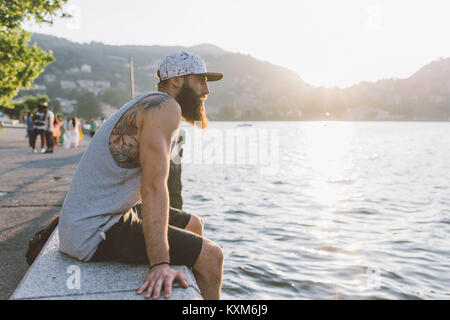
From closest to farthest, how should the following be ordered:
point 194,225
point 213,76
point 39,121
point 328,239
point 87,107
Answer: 1. point 213,76
2. point 194,225
3. point 328,239
4. point 39,121
5. point 87,107

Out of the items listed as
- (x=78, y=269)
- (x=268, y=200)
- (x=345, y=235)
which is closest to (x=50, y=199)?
(x=78, y=269)

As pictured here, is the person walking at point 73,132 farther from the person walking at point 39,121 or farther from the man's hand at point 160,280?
the man's hand at point 160,280

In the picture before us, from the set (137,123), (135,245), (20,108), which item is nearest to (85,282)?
(135,245)

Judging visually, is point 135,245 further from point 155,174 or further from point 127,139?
point 127,139

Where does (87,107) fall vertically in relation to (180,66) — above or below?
above

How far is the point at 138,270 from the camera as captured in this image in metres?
2.62

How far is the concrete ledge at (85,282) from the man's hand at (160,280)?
0.04 meters

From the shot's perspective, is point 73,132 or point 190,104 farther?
point 73,132

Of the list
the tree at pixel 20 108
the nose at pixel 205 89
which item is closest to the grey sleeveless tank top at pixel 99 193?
the nose at pixel 205 89

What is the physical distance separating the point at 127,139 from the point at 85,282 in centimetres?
89

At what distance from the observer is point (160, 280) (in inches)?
89.8

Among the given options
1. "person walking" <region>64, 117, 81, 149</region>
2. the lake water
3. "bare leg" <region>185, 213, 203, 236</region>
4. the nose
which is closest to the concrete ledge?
"bare leg" <region>185, 213, 203, 236</region>

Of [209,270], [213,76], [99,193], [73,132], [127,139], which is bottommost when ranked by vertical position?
[209,270]

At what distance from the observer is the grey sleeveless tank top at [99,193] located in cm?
255
